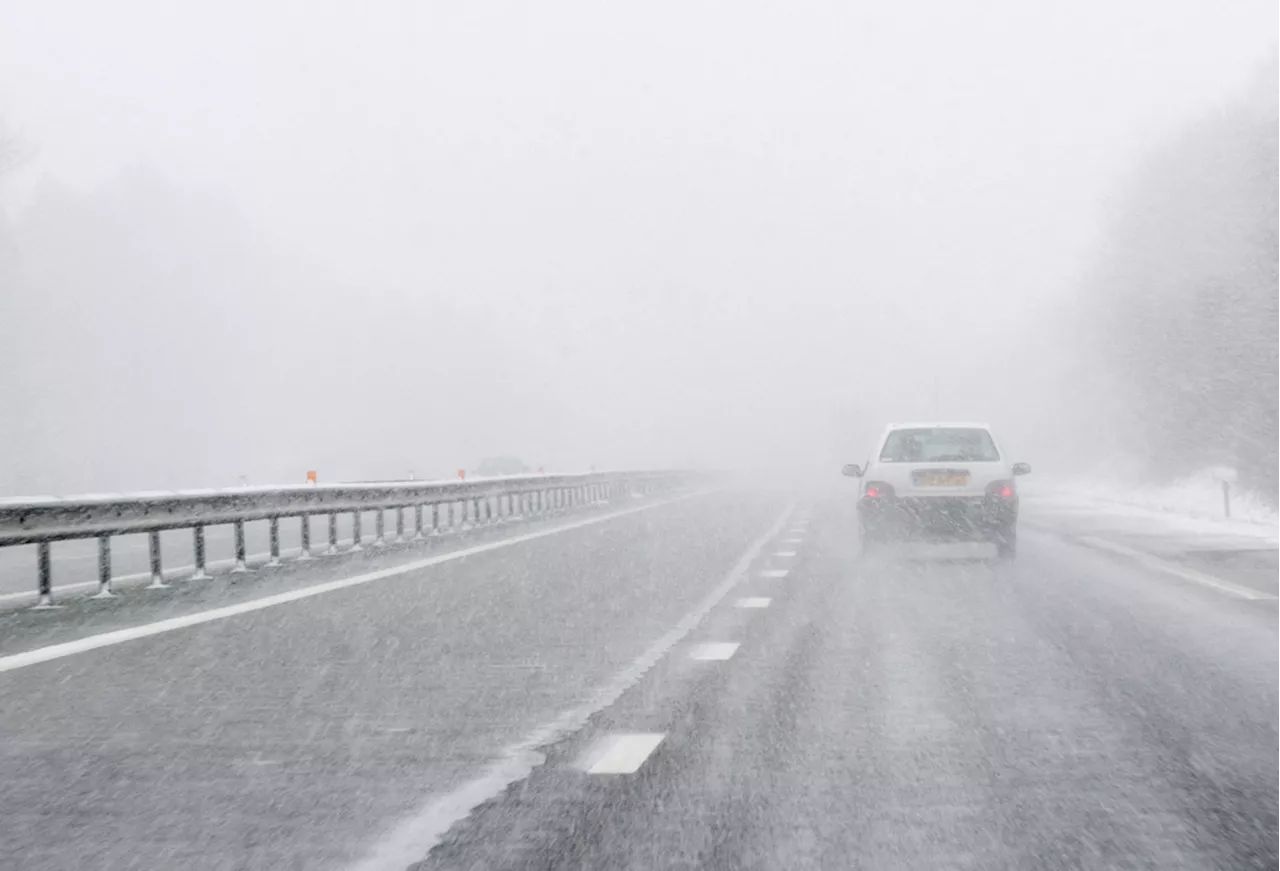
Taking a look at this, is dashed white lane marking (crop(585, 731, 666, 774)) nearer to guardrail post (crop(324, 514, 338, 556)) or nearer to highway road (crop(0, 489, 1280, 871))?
highway road (crop(0, 489, 1280, 871))

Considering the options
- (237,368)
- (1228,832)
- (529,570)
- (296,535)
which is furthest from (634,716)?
(237,368)

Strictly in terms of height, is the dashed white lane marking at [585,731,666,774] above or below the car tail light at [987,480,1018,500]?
below

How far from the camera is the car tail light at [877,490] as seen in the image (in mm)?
17078

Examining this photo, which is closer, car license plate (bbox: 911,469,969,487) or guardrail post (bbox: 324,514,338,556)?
car license plate (bbox: 911,469,969,487)

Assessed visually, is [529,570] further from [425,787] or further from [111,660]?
[425,787]

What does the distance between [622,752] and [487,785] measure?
766 mm

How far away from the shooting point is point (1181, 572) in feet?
48.9

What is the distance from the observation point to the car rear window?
17.5 m

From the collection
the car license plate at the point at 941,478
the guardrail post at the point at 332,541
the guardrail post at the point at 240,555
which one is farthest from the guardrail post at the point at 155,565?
the car license plate at the point at 941,478

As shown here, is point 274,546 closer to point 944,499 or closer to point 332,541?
point 332,541

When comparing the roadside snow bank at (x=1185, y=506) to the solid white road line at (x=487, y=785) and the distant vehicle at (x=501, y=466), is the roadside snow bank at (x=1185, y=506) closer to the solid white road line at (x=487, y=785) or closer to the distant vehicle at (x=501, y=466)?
the solid white road line at (x=487, y=785)

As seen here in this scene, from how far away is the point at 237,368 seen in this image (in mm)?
66812

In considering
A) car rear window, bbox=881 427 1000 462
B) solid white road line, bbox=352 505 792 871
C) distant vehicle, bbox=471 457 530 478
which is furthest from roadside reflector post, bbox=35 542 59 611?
distant vehicle, bbox=471 457 530 478

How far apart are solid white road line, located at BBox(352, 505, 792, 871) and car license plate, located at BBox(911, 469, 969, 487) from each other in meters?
8.13
